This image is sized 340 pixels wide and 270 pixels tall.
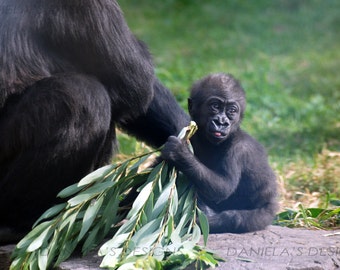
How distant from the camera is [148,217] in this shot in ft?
12.1

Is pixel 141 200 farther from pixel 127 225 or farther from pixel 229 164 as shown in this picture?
pixel 229 164

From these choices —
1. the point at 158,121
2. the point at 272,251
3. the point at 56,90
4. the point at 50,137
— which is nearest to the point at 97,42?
the point at 56,90


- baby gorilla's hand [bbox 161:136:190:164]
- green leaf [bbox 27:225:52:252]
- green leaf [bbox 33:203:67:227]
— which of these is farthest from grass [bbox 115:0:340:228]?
green leaf [bbox 27:225:52:252]

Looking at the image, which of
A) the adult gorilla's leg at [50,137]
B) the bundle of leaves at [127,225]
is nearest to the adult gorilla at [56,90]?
the adult gorilla's leg at [50,137]

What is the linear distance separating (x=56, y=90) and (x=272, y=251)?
4.57 feet

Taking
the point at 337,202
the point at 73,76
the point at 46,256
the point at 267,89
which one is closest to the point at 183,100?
the point at 267,89

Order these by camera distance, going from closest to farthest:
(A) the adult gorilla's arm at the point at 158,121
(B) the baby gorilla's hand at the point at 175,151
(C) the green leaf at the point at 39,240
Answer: (C) the green leaf at the point at 39,240 → (B) the baby gorilla's hand at the point at 175,151 → (A) the adult gorilla's arm at the point at 158,121

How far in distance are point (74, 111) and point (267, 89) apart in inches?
190

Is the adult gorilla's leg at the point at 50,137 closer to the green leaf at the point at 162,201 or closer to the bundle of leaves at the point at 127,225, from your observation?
the bundle of leaves at the point at 127,225

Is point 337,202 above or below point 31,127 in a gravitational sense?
below

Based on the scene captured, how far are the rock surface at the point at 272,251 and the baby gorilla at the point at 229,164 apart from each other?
0.35 ft

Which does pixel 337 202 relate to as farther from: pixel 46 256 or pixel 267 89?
pixel 267 89

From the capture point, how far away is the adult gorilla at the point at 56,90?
3873 mm

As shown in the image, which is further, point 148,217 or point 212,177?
point 212,177
